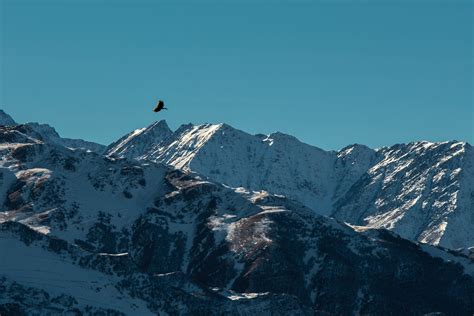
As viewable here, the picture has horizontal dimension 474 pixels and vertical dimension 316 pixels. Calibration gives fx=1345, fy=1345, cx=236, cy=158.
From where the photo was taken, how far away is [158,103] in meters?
199
